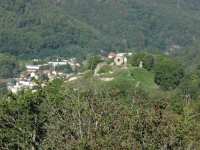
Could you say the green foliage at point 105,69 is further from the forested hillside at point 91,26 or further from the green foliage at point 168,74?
the forested hillside at point 91,26

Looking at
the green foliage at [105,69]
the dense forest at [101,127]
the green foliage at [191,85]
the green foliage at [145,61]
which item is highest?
the dense forest at [101,127]

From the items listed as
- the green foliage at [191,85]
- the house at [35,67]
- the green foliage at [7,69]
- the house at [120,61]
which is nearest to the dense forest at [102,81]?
the green foliage at [191,85]

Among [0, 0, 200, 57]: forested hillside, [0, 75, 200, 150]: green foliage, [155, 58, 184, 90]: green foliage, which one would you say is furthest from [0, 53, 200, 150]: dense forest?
[0, 0, 200, 57]: forested hillside

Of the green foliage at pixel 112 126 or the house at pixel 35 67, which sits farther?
the house at pixel 35 67

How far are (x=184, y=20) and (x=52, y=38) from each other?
47810mm

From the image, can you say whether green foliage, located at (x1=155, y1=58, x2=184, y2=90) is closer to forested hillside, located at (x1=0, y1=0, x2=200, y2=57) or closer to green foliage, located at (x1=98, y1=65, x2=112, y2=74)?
green foliage, located at (x1=98, y1=65, x2=112, y2=74)

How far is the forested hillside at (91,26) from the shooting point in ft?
432

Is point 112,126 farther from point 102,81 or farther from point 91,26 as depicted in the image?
point 91,26

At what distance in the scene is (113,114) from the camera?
17297 mm

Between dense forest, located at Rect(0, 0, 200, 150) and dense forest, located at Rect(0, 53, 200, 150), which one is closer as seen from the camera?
dense forest, located at Rect(0, 53, 200, 150)

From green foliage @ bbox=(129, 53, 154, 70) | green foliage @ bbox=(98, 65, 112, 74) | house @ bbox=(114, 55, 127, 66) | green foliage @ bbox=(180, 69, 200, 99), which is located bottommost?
green foliage @ bbox=(180, 69, 200, 99)

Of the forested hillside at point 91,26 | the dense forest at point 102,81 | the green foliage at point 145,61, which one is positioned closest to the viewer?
the dense forest at point 102,81

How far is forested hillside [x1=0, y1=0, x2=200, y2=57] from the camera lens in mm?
131750

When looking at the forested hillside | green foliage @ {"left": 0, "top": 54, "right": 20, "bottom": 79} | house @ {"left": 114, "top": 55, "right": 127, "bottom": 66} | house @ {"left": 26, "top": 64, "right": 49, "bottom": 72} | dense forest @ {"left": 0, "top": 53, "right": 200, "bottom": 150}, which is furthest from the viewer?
the forested hillside
